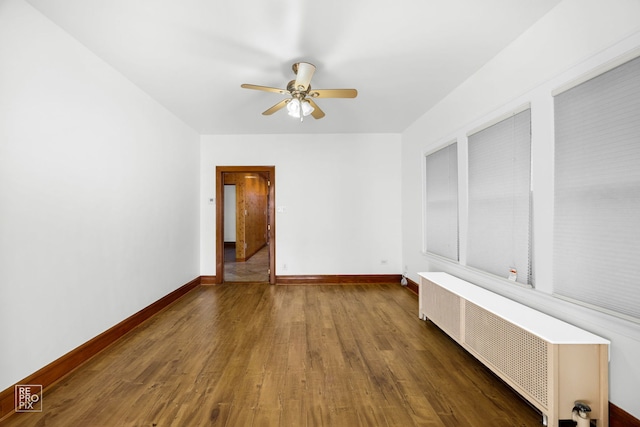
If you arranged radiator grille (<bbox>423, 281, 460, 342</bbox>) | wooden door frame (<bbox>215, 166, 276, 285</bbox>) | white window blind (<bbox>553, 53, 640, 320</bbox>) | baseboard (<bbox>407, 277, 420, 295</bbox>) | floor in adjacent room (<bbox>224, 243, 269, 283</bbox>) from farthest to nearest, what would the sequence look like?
floor in adjacent room (<bbox>224, 243, 269, 283</bbox>) < wooden door frame (<bbox>215, 166, 276, 285</bbox>) < baseboard (<bbox>407, 277, 420, 295</bbox>) < radiator grille (<bbox>423, 281, 460, 342</bbox>) < white window blind (<bbox>553, 53, 640, 320</bbox>)

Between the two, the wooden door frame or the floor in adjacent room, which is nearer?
the wooden door frame

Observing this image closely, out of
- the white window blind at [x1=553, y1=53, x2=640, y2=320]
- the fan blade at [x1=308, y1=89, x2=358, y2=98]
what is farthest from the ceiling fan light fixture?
the white window blind at [x1=553, y1=53, x2=640, y2=320]

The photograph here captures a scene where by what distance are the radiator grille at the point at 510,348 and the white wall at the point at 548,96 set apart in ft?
1.21

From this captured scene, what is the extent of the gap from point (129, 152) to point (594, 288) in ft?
13.4

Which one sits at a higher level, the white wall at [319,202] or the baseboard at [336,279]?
the white wall at [319,202]

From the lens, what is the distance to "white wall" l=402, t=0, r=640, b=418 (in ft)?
4.72

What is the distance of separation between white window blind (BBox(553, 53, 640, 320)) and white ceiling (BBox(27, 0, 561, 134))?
31.8 inches

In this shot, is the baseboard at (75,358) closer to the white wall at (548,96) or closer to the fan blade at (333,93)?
the fan blade at (333,93)

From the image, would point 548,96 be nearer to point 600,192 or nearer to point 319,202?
point 600,192

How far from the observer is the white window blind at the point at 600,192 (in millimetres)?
1400

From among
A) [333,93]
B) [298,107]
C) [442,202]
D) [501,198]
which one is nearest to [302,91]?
[298,107]

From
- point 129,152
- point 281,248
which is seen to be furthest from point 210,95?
point 281,248

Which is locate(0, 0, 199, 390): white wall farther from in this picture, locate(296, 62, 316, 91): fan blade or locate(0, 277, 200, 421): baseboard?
locate(296, 62, 316, 91): fan blade

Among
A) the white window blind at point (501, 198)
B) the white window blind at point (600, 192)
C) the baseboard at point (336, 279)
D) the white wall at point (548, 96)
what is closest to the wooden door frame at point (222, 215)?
the baseboard at point (336, 279)
